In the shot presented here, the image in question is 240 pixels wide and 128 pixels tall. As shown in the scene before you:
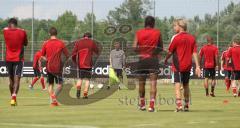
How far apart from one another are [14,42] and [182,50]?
15.8 ft

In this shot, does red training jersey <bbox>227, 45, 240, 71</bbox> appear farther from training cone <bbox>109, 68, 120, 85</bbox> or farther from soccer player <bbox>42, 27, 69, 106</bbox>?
soccer player <bbox>42, 27, 69, 106</bbox>

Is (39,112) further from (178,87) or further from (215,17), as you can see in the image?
(215,17)

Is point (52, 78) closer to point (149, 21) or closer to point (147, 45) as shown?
point (147, 45)

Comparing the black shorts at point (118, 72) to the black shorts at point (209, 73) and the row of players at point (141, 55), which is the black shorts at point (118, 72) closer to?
the black shorts at point (209, 73)

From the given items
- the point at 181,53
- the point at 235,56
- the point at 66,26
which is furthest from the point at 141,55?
the point at 66,26

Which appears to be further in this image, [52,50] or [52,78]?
[52,50]

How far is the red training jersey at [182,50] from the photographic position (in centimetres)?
1791

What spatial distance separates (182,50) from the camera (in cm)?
1795

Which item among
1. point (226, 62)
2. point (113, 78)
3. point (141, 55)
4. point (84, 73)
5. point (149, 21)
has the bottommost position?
point (113, 78)

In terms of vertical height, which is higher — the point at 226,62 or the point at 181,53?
the point at 181,53

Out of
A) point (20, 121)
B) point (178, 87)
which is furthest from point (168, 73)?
point (20, 121)

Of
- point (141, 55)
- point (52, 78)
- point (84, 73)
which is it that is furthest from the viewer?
point (84, 73)

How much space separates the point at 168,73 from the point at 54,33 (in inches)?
905

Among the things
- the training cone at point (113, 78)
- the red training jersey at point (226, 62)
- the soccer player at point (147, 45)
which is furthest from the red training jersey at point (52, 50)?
the training cone at point (113, 78)
